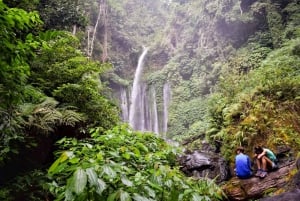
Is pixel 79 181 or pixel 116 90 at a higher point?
pixel 116 90

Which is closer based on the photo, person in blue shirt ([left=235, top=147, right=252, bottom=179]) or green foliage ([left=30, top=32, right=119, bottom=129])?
green foliage ([left=30, top=32, right=119, bottom=129])

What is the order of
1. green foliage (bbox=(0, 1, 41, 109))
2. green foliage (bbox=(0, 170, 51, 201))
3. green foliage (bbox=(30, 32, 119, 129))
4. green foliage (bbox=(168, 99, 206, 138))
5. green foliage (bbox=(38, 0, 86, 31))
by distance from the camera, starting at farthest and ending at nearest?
1. green foliage (bbox=(168, 99, 206, 138))
2. green foliage (bbox=(38, 0, 86, 31))
3. green foliage (bbox=(30, 32, 119, 129))
4. green foliage (bbox=(0, 170, 51, 201))
5. green foliage (bbox=(0, 1, 41, 109))

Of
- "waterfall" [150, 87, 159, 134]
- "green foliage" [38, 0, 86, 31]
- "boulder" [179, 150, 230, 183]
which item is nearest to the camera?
"boulder" [179, 150, 230, 183]

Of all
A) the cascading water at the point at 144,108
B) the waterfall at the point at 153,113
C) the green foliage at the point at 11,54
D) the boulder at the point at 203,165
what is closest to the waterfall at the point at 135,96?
the cascading water at the point at 144,108

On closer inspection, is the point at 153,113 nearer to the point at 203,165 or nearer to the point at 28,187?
the point at 203,165

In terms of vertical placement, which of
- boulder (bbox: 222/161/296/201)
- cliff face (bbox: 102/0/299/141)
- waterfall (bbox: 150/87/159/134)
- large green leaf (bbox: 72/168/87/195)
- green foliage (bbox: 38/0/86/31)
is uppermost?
cliff face (bbox: 102/0/299/141)

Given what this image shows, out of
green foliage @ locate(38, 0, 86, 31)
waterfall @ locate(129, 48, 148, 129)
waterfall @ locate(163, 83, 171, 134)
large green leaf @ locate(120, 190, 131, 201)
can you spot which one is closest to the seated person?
large green leaf @ locate(120, 190, 131, 201)

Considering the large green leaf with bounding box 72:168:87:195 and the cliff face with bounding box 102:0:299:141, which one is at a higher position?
the cliff face with bounding box 102:0:299:141

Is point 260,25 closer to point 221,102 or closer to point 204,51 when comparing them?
point 204,51

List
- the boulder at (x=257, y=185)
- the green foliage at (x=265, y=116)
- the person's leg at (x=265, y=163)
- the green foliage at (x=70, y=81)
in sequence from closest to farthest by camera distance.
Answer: the green foliage at (x=70, y=81) < the boulder at (x=257, y=185) < the person's leg at (x=265, y=163) < the green foliage at (x=265, y=116)

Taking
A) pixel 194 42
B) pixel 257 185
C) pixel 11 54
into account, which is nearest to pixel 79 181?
pixel 11 54

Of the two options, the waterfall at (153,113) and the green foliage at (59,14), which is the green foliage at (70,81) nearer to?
the green foliage at (59,14)

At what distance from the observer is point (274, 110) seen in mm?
7887

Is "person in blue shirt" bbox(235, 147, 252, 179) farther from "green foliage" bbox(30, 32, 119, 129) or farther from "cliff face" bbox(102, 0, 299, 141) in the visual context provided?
"cliff face" bbox(102, 0, 299, 141)
